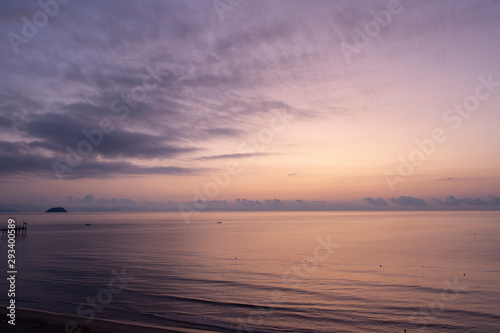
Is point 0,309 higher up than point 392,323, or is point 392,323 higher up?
point 0,309

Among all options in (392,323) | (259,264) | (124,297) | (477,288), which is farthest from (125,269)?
(477,288)

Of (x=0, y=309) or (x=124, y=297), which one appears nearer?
(x=0, y=309)

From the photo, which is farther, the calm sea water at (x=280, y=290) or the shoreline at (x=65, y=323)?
the calm sea water at (x=280, y=290)

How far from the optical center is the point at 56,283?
3092 cm

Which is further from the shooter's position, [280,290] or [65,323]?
[280,290]

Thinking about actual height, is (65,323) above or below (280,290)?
above

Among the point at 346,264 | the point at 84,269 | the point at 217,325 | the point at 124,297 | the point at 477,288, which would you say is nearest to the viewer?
the point at 217,325

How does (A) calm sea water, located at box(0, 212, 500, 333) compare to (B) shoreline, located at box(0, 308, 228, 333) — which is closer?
(B) shoreline, located at box(0, 308, 228, 333)

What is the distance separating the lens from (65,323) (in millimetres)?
19578

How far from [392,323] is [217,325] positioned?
10.8 m

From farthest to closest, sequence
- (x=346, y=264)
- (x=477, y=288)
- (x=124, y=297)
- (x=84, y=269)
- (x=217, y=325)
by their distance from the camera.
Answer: (x=346, y=264) < (x=84, y=269) < (x=477, y=288) < (x=124, y=297) < (x=217, y=325)

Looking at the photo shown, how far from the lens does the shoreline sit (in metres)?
18.0

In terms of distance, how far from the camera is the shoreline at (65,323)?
1805cm

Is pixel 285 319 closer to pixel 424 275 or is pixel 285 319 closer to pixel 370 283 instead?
pixel 370 283
